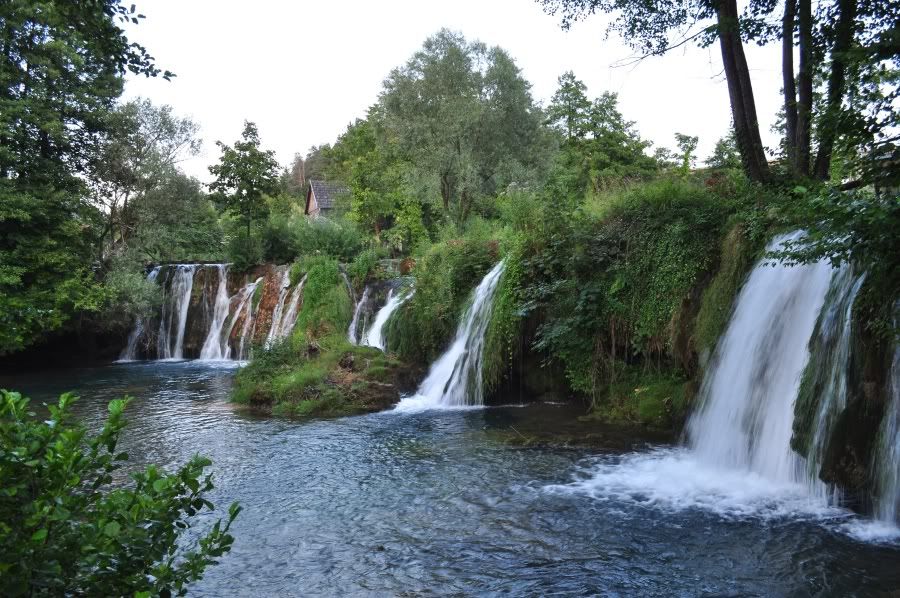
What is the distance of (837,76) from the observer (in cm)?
755

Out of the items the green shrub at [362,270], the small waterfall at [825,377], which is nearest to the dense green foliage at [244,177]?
the green shrub at [362,270]

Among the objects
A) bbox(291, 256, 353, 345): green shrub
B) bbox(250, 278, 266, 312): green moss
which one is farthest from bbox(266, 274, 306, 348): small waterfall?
bbox(250, 278, 266, 312): green moss

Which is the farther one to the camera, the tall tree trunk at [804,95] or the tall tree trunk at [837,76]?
the tall tree trunk at [804,95]

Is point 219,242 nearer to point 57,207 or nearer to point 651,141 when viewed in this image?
point 57,207

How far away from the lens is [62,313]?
1795 cm

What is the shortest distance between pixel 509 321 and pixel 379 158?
23351 millimetres

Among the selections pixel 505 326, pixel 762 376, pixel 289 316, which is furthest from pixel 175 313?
pixel 762 376

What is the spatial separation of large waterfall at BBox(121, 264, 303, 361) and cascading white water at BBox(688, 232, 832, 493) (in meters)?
15.9

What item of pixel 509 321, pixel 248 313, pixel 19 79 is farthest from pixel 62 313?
pixel 509 321

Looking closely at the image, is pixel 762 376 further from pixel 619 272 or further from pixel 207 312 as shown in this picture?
pixel 207 312

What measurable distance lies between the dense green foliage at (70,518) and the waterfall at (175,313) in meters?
21.6

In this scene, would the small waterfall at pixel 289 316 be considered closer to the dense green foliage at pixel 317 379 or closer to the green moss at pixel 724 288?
the dense green foliage at pixel 317 379

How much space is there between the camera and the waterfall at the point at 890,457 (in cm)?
526

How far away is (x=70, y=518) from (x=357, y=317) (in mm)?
15401
